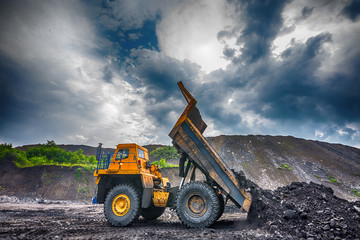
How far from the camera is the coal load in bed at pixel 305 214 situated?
3877mm

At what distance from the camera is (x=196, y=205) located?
5504mm

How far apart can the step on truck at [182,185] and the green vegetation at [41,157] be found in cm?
1925

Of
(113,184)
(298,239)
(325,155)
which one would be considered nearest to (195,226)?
(298,239)

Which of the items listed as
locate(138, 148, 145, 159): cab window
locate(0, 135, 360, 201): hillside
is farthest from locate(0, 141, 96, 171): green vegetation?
locate(138, 148, 145, 159): cab window

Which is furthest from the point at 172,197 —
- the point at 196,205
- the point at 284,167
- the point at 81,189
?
the point at 284,167

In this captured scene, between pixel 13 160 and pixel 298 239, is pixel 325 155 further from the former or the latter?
pixel 13 160

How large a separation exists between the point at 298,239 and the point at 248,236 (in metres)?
0.94

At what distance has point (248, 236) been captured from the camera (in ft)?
13.6

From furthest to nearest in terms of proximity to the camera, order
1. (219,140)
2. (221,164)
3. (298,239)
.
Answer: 1. (219,140)
2. (221,164)
3. (298,239)

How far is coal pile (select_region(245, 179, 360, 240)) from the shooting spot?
388 cm

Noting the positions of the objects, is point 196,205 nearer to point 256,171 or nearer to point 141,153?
point 141,153

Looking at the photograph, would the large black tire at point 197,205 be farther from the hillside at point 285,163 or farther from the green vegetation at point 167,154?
the green vegetation at point 167,154

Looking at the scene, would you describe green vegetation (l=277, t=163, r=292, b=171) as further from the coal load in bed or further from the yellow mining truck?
the yellow mining truck

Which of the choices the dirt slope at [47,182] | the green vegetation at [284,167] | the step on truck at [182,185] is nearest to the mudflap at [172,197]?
the step on truck at [182,185]
